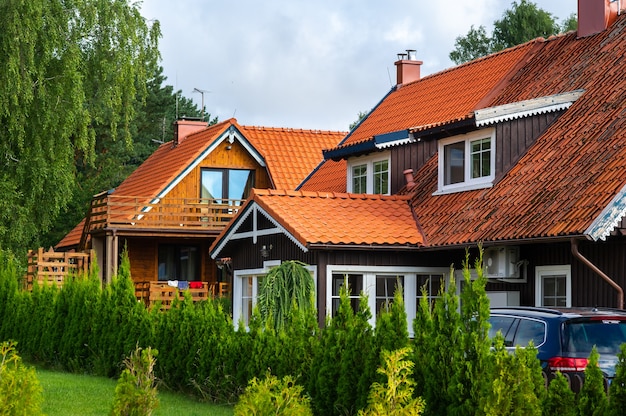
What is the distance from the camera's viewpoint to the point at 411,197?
2469 centimetres

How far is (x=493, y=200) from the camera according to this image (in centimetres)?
2178

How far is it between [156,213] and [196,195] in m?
2.40

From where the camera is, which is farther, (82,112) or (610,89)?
(82,112)

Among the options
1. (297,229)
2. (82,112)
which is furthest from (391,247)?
(82,112)

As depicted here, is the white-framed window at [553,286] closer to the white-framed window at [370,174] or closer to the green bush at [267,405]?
the white-framed window at [370,174]

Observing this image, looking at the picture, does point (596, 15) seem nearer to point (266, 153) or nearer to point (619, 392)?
point (619, 392)

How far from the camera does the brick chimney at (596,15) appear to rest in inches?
977

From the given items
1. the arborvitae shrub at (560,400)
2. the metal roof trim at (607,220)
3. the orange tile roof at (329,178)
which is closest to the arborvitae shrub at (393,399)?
the arborvitae shrub at (560,400)

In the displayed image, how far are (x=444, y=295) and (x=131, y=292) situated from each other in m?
10.1

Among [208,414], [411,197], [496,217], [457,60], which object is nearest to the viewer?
[208,414]

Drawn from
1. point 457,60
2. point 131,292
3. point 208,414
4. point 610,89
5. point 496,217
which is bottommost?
point 208,414

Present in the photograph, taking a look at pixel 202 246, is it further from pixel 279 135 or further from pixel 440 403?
pixel 440 403

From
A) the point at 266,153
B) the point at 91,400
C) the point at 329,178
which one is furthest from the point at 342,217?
the point at 266,153

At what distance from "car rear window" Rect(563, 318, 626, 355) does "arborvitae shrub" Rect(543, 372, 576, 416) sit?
2738mm
